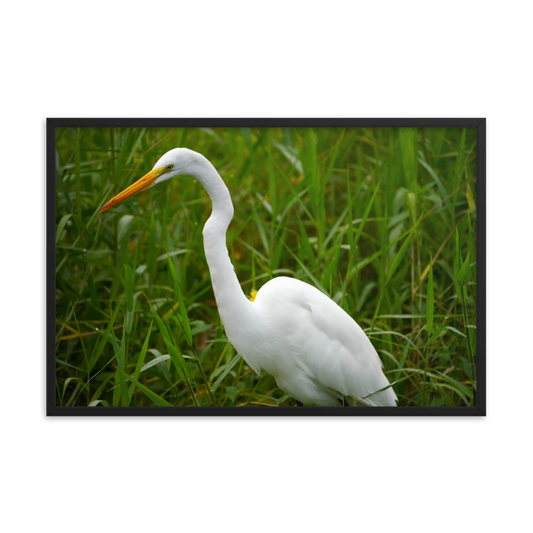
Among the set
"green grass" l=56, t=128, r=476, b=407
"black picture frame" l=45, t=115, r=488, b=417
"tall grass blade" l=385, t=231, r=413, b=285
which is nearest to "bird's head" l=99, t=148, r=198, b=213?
"black picture frame" l=45, t=115, r=488, b=417

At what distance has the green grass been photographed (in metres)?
1.81

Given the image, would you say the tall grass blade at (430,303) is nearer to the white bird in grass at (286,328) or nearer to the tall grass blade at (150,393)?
the white bird in grass at (286,328)

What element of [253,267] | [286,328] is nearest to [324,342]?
[286,328]

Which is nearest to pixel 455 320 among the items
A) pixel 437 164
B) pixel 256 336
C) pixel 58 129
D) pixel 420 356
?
pixel 420 356

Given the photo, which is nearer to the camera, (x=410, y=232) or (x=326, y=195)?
(x=410, y=232)

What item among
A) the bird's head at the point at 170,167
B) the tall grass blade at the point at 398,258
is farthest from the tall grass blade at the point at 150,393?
the tall grass blade at the point at 398,258

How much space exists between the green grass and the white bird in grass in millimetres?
143

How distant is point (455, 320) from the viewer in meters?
1.84

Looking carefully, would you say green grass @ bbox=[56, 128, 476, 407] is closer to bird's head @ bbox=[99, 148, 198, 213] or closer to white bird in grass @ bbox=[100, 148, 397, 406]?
white bird in grass @ bbox=[100, 148, 397, 406]

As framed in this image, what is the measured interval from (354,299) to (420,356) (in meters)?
0.32

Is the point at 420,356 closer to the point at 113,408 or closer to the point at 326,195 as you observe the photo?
the point at 326,195
